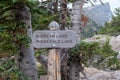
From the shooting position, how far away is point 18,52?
4.97m

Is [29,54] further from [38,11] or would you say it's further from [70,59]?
[70,59]

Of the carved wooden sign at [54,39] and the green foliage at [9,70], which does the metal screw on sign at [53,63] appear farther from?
the green foliage at [9,70]

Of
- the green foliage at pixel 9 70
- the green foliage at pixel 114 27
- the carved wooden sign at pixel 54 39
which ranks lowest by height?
the green foliage at pixel 114 27

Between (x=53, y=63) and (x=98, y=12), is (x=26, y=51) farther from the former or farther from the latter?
(x=98, y=12)

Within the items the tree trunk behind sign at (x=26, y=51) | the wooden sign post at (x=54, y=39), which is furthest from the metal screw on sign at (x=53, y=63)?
the tree trunk behind sign at (x=26, y=51)

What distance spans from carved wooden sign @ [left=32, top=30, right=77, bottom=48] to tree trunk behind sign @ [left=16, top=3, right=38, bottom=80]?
253 mm

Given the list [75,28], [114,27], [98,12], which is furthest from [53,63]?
[98,12]

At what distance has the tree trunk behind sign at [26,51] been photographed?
4965 millimetres

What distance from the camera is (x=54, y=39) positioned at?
15.4 ft

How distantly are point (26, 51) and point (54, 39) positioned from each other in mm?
713

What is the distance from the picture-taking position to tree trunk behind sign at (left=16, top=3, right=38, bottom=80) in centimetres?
496

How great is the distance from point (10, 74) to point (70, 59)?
7.52 ft

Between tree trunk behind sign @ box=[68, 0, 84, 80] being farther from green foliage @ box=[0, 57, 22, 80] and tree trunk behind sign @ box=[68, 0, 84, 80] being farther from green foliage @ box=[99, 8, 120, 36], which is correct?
green foliage @ box=[99, 8, 120, 36]

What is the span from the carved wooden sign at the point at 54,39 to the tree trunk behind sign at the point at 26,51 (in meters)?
0.25
